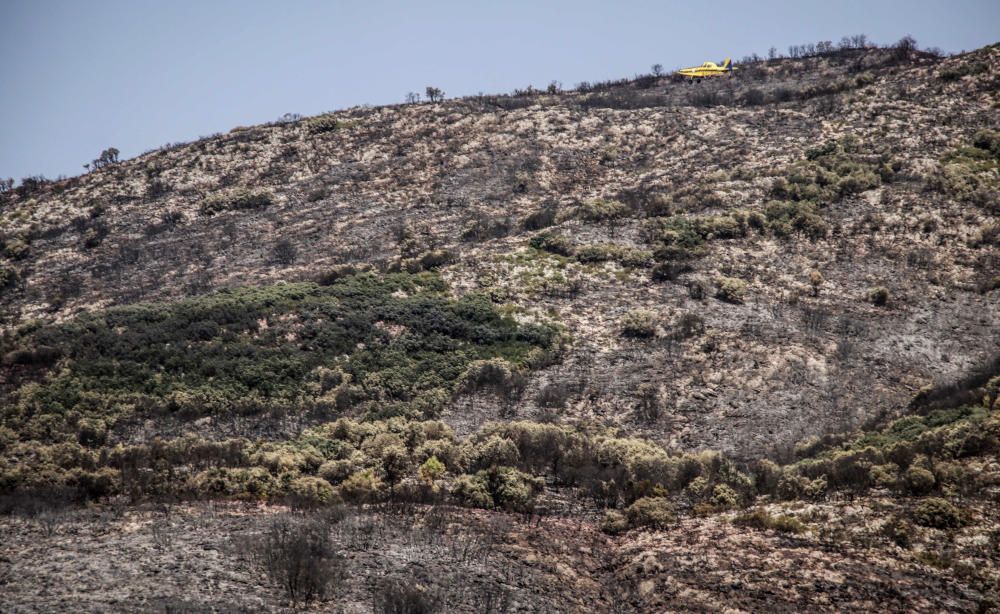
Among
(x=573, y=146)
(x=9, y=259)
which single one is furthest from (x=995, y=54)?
(x=9, y=259)

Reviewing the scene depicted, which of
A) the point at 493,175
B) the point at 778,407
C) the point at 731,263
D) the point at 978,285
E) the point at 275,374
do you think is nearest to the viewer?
the point at 778,407

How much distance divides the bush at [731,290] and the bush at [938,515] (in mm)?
23267

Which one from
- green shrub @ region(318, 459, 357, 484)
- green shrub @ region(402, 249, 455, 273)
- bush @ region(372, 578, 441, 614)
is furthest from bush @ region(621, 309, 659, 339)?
bush @ region(372, 578, 441, 614)

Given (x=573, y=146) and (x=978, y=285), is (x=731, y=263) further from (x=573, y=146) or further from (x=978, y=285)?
(x=573, y=146)

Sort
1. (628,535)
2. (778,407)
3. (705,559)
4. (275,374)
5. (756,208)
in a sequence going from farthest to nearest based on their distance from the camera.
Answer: (756,208) < (275,374) < (778,407) < (628,535) < (705,559)

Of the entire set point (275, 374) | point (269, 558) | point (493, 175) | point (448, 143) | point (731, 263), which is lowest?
point (269, 558)

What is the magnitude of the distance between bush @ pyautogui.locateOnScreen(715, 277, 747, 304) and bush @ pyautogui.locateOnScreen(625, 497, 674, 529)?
2111cm

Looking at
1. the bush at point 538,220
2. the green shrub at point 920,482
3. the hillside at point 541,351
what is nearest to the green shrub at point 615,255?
the hillside at point 541,351

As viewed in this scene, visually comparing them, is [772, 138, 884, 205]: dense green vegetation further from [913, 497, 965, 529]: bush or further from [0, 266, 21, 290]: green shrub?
[0, 266, 21, 290]: green shrub

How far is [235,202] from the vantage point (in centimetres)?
6069

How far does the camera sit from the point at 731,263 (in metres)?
46.0

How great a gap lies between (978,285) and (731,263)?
13.2 metres

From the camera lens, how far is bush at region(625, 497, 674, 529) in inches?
887

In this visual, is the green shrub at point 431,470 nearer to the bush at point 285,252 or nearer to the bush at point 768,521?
the bush at point 768,521
